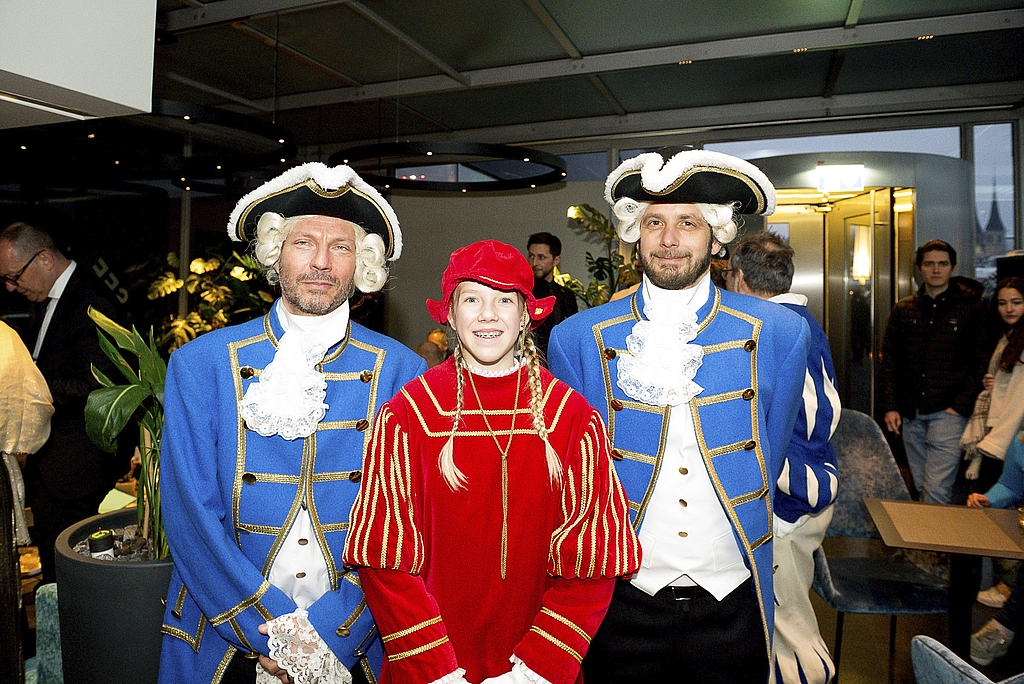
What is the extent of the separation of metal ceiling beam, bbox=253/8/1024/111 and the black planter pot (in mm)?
5474

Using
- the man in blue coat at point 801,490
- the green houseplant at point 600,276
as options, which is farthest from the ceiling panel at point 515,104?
the man in blue coat at point 801,490

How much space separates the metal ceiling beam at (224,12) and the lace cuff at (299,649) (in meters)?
4.40

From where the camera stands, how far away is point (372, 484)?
4.77 ft

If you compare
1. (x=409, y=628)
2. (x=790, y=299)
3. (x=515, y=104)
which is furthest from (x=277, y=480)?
(x=515, y=104)

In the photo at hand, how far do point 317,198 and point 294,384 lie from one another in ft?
1.56

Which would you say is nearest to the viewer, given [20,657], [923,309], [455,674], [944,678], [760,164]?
[944,678]

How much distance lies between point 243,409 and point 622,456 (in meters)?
0.89

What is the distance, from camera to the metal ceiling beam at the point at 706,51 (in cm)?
530

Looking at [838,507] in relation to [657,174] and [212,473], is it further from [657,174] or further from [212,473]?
[212,473]

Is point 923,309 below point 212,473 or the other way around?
the other way around

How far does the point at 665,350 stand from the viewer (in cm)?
181

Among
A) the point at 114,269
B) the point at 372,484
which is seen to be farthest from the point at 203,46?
the point at 372,484

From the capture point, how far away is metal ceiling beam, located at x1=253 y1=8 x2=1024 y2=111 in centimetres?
530

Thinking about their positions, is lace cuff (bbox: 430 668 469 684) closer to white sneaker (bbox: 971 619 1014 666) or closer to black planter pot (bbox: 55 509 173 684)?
black planter pot (bbox: 55 509 173 684)
